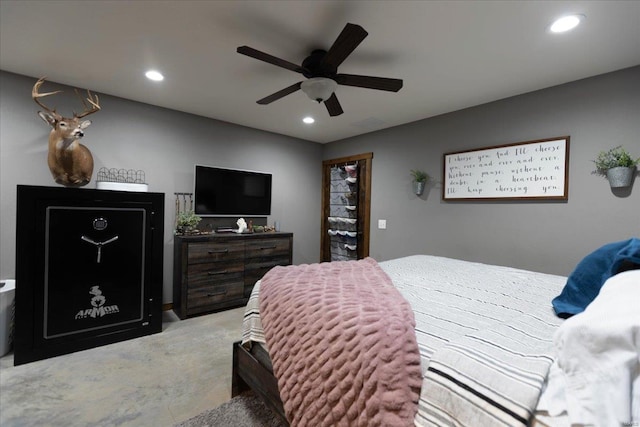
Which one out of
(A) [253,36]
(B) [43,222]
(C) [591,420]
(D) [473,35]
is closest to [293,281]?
(C) [591,420]

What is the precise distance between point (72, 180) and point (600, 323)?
3427 mm

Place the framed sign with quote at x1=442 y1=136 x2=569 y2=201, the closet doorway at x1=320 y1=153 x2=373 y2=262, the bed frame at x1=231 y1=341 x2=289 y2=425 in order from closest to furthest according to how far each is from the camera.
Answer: the bed frame at x1=231 y1=341 x2=289 y2=425
the framed sign with quote at x1=442 y1=136 x2=569 y2=201
the closet doorway at x1=320 y1=153 x2=373 y2=262

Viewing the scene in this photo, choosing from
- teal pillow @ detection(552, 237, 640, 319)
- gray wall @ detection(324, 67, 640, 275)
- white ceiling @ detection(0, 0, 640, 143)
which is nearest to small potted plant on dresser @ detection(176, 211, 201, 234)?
white ceiling @ detection(0, 0, 640, 143)

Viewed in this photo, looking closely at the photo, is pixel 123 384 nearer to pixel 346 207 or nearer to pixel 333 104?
pixel 333 104

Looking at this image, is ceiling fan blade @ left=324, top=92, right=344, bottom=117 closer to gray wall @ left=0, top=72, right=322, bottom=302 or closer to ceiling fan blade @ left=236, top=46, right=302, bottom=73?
ceiling fan blade @ left=236, top=46, right=302, bottom=73

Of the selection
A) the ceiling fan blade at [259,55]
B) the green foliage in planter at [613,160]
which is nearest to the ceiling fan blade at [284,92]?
the ceiling fan blade at [259,55]

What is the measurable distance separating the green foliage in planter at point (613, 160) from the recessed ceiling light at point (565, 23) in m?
1.13

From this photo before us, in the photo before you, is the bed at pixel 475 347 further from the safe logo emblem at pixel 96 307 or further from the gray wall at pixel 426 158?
the safe logo emblem at pixel 96 307

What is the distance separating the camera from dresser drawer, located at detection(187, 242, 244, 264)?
313 centimetres

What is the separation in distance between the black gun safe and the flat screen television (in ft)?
2.87

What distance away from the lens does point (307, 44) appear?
2035 mm

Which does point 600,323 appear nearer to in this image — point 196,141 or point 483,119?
point 483,119

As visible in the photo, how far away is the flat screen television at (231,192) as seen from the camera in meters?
3.59

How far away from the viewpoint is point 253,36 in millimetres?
1966
